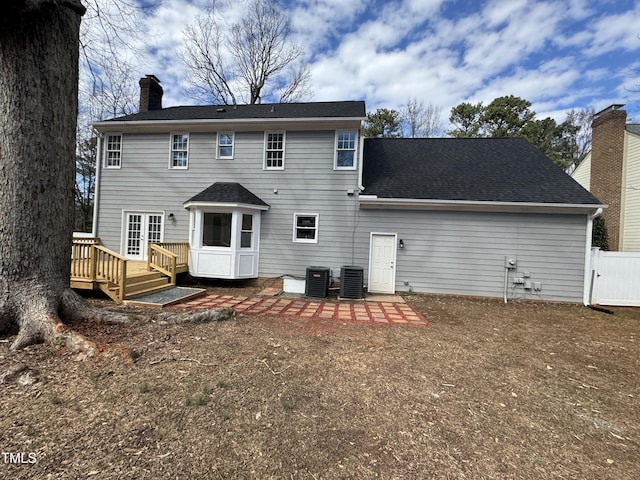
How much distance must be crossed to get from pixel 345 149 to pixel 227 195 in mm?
4185

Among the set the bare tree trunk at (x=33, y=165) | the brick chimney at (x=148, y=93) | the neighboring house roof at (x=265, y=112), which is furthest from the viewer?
the brick chimney at (x=148, y=93)

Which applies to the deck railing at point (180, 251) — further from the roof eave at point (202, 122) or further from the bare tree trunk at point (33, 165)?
the bare tree trunk at point (33, 165)

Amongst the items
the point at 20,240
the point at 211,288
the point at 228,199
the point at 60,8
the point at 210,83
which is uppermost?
the point at 210,83

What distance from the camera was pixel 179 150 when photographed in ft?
33.8

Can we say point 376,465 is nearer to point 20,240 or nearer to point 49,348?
point 49,348

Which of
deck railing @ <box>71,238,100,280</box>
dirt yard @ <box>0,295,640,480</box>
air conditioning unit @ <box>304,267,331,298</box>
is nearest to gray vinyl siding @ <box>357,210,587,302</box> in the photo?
air conditioning unit @ <box>304,267,331,298</box>

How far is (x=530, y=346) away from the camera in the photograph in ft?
16.0

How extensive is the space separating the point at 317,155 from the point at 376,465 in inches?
346

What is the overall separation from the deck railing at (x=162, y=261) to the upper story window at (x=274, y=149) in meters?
4.24

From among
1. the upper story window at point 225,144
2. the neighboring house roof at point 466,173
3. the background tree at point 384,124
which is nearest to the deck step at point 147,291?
the upper story window at point 225,144

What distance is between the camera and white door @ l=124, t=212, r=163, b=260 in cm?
1037

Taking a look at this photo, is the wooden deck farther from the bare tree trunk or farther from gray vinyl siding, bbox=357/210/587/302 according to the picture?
gray vinyl siding, bbox=357/210/587/302

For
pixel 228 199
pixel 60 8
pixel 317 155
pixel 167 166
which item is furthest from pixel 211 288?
pixel 60 8

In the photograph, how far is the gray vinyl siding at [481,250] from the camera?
27.9 feet
